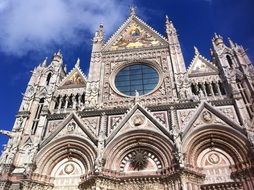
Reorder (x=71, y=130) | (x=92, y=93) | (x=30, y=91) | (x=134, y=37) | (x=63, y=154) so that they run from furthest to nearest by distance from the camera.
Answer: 1. (x=134, y=37)
2. (x=30, y=91)
3. (x=92, y=93)
4. (x=71, y=130)
5. (x=63, y=154)

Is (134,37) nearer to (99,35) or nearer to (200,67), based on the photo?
(99,35)

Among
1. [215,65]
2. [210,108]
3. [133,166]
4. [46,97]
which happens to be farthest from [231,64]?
[46,97]

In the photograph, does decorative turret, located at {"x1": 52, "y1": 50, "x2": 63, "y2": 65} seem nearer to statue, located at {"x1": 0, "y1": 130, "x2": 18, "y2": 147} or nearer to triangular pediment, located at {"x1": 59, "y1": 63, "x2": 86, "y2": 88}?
triangular pediment, located at {"x1": 59, "y1": 63, "x2": 86, "y2": 88}

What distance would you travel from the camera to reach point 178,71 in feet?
58.7

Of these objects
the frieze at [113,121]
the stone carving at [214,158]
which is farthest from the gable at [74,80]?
the stone carving at [214,158]

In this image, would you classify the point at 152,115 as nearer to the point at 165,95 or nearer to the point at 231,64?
the point at 165,95

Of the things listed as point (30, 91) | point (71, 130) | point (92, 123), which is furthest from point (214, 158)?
point (30, 91)

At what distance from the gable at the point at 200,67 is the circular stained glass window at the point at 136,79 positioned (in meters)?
2.38

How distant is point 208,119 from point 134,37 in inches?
388

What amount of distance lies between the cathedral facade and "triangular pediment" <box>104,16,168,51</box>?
1720 mm

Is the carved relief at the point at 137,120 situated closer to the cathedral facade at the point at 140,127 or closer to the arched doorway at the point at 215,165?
the cathedral facade at the point at 140,127

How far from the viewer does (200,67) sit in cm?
1848

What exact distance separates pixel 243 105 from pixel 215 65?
181 inches

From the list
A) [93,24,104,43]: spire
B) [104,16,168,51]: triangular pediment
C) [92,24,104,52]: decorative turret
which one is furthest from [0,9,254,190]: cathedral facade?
[93,24,104,43]: spire
